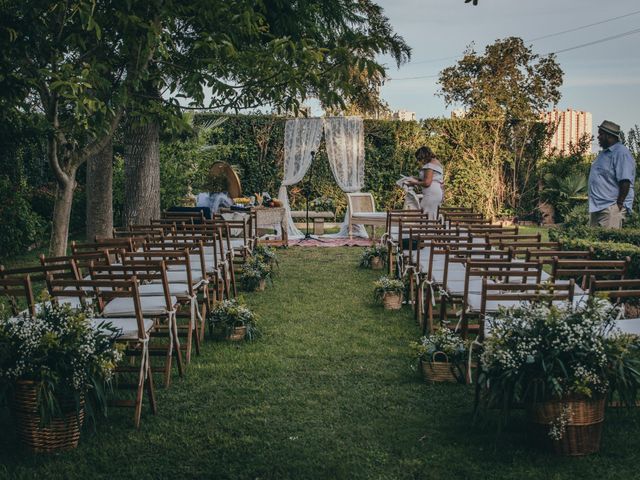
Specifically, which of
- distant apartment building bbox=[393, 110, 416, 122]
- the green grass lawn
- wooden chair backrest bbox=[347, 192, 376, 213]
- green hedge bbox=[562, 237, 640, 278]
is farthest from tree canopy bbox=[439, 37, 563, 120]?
the green grass lawn

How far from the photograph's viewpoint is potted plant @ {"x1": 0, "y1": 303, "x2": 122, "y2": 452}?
4320mm

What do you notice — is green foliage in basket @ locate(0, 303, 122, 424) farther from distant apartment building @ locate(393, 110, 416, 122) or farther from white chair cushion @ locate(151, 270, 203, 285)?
distant apartment building @ locate(393, 110, 416, 122)

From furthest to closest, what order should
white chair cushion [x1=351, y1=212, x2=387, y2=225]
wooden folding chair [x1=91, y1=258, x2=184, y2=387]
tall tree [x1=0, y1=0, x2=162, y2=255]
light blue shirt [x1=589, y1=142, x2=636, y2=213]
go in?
white chair cushion [x1=351, y1=212, x2=387, y2=225]
light blue shirt [x1=589, y1=142, x2=636, y2=213]
tall tree [x1=0, y1=0, x2=162, y2=255]
wooden folding chair [x1=91, y1=258, x2=184, y2=387]

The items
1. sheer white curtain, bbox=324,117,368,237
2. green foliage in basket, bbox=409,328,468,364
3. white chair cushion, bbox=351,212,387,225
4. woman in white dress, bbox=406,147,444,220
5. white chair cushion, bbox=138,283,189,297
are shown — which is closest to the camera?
green foliage in basket, bbox=409,328,468,364

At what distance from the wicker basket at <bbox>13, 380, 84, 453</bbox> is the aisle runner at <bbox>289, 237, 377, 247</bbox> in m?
10.5

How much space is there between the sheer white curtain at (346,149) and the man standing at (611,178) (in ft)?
26.5

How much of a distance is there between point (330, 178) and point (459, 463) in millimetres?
14581

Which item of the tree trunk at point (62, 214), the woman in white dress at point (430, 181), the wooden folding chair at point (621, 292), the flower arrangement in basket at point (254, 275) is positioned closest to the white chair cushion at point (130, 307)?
the tree trunk at point (62, 214)

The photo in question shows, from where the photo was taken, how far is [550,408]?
428 cm

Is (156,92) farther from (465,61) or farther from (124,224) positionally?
(465,61)

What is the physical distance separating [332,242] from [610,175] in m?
7.03

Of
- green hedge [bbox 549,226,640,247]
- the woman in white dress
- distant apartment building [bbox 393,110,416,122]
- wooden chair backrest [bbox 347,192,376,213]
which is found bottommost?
green hedge [bbox 549,226,640,247]

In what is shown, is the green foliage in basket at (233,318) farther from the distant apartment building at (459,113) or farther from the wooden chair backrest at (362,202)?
the distant apartment building at (459,113)

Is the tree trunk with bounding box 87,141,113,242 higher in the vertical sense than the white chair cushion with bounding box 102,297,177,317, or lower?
higher
